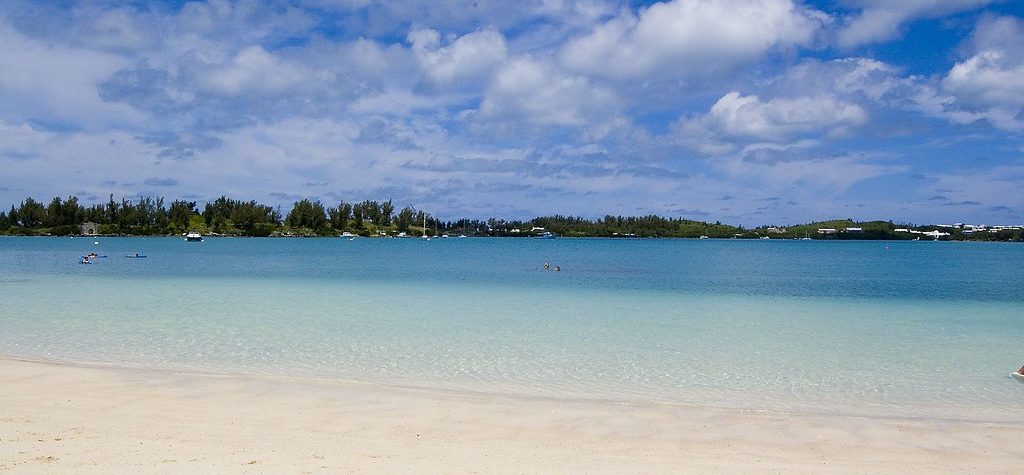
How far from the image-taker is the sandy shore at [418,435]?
722 cm

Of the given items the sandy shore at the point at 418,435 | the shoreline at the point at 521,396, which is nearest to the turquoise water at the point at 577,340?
the shoreline at the point at 521,396

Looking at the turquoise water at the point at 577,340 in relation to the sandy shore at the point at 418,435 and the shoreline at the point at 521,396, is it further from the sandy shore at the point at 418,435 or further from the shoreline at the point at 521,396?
the sandy shore at the point at 418,435

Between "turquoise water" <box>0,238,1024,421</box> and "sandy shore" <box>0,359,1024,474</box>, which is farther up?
"sandy shore" <box>0,359,1024,474</box>

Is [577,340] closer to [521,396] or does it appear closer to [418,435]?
[521,396]

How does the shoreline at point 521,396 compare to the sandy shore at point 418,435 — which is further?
the shoreline at point 521,396

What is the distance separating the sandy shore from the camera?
722 cm

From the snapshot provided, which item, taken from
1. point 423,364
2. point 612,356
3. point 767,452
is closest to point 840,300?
point 612,356

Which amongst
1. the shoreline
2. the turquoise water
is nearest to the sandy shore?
the shoreline

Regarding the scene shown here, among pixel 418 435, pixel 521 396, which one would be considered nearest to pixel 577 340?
pixel 521 396

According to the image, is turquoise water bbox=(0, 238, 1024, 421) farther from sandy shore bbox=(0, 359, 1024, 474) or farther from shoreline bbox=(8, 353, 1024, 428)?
sandy shore bbox=(0, 359, 1024, 474)

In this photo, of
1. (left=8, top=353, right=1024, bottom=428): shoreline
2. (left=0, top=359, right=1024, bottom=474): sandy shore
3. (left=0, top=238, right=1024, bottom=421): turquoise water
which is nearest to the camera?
(left=0, top=359, right=1024, bottom=474): sandy shore

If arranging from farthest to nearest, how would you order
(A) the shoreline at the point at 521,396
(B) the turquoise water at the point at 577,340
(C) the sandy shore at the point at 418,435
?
1. (B) the turquoise water at the point at 577,340
2. (A) the shoreline at the point at 521,396
3. (C) the sandy shore at the point at 418,435

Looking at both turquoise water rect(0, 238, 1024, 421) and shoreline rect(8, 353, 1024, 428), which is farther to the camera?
turquoise water rect(0, 238, 1024, 421)

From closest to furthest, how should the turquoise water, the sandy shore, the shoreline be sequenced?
the sandy shore, the shoreline, the turquoise water
